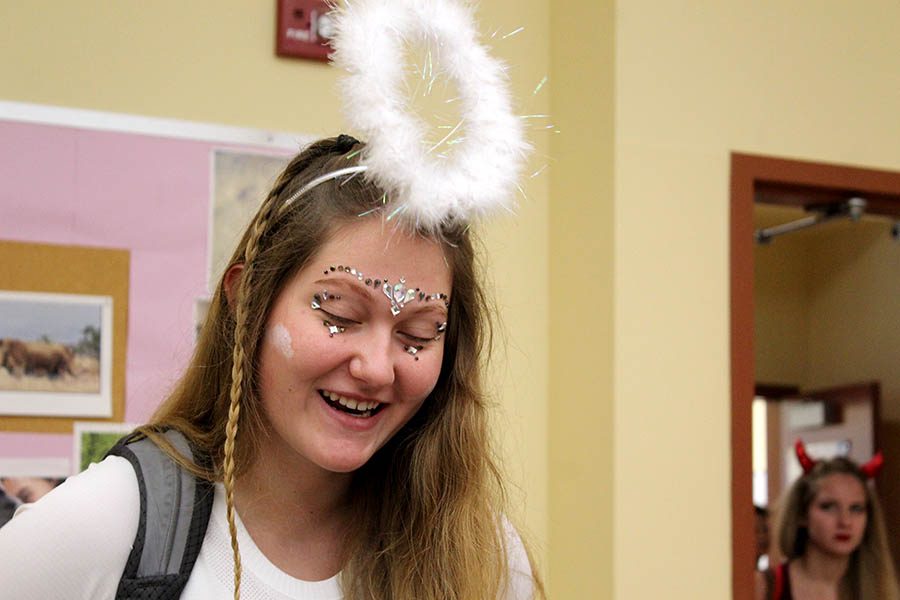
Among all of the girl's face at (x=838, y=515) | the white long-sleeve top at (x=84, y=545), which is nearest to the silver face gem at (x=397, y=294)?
the white long-sleeve top at (x=84, y=545)

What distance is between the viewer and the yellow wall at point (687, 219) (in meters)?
2.35

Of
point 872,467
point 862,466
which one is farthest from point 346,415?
point 862,466

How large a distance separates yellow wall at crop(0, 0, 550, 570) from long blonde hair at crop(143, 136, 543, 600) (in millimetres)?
527

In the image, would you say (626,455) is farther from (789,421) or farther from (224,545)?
(789,421)

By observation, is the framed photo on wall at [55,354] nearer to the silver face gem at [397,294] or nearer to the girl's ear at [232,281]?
the girl's ear at [232,281]

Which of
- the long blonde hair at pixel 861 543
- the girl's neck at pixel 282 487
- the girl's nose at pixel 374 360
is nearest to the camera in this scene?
the girl's nose at pixel 374 360

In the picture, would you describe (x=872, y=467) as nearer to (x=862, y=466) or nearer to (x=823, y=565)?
(x=862, y=466)

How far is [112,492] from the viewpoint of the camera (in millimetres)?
1263

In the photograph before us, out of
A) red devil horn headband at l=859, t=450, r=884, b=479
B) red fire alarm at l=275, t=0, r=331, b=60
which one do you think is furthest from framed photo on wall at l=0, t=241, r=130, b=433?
red devil horn headband at l=859, t=450, r=884, b=479

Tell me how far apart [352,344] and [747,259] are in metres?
1.38

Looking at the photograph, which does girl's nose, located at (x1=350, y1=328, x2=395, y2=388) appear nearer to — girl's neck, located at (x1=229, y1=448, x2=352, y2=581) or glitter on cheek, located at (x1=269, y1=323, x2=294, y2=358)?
glitter on cheek, located at (x1=269, y1=323, x2=294, y2=358)

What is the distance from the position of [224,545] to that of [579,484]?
3.92 feet

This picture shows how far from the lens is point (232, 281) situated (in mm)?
1452

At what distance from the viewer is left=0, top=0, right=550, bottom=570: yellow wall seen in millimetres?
2223
